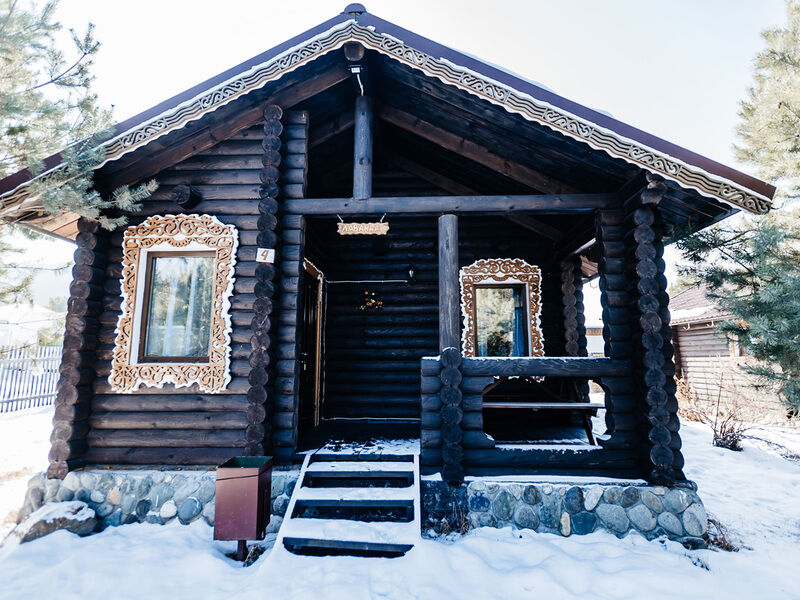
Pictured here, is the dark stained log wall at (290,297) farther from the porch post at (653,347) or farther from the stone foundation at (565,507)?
the porch post at (653,347)

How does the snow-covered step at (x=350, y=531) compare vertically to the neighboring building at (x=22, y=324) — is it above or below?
below

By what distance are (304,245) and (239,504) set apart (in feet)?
9.34

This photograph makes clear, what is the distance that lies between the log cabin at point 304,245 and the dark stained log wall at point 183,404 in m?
0.02

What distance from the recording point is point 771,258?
6336 mm

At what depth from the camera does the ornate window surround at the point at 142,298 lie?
4.59 m

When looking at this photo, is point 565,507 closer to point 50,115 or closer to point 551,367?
point 551,367

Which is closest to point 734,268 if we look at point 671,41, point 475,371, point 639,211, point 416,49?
point 639,211

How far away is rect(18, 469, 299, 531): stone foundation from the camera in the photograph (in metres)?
4.29

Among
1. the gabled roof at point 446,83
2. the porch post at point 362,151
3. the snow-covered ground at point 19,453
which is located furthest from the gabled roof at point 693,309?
the snow-covered ground at point 19,453

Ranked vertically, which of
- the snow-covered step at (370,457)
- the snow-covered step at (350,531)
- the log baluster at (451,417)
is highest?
the log baluster at (451,417)

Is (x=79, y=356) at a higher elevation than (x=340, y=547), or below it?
higher

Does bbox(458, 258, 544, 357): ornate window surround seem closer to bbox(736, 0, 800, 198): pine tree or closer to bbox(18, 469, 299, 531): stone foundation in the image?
bbox(18, 469, 299, 531): stone foundation

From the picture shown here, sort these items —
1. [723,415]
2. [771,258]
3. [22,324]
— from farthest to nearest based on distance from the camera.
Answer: [22,324]
[723,415]
[771,258]

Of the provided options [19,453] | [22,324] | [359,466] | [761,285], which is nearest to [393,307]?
[359,466]
